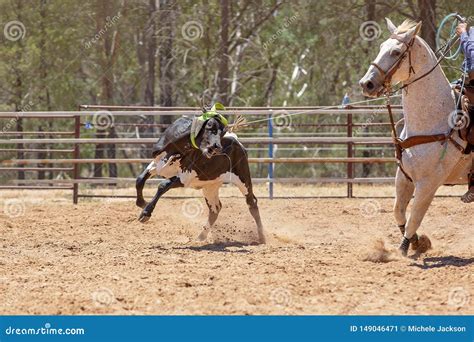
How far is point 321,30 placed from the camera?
2331 cm

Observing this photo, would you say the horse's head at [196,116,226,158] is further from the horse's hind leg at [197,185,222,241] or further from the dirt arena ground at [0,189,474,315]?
the dirt arena ground at [0,189,474,315]

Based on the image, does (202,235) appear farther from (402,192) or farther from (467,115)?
(467,115)

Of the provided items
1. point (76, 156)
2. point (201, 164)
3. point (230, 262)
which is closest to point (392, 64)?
point (230, 262)

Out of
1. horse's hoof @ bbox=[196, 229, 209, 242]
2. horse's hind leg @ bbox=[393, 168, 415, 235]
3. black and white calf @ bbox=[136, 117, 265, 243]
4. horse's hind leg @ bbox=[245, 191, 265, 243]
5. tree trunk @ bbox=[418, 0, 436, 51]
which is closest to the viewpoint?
horse's hind leg @ bbox=[393, 168, 415, 235]

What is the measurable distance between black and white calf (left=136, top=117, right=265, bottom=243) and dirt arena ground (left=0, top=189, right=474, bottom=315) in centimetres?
47

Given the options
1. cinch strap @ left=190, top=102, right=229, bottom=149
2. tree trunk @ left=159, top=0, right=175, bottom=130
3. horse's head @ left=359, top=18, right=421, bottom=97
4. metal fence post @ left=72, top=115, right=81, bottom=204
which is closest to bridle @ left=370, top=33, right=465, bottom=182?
horse's head @ left=359, top=18, right=421, bottom=97

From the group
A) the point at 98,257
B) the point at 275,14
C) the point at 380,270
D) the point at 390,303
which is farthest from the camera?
the point at 275,14

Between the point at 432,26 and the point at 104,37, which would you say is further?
the point at 104,37

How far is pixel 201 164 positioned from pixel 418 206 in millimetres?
2994

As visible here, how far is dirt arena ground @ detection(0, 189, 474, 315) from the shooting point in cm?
607

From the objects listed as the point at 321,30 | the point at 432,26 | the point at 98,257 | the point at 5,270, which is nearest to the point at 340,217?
the point at 98,257

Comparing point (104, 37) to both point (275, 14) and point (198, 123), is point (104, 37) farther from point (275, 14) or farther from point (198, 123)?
point (198, 123)

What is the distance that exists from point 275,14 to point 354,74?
3.32 m

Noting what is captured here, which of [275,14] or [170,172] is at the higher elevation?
[275,14]
